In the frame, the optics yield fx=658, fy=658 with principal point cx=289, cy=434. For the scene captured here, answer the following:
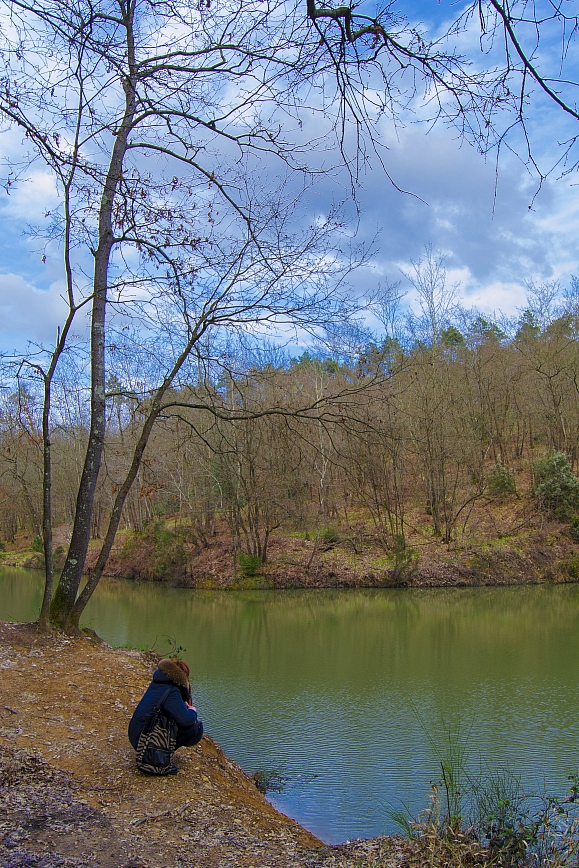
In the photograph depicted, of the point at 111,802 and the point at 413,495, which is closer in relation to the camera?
the point at 111,802

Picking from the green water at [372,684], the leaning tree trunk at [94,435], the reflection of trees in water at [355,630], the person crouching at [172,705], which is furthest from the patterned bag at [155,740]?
the reflection of trees in water at [355,630]

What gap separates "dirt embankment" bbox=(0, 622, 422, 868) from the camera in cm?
348

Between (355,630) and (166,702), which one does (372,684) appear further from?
(166,702)

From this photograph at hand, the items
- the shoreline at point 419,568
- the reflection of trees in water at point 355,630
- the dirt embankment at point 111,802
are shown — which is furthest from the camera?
the shoreline at point 419,568

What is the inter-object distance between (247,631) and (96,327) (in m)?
10.3

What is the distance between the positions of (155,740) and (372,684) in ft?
22.2

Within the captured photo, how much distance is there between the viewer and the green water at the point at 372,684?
671 cm

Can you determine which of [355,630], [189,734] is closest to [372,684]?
[355,630]

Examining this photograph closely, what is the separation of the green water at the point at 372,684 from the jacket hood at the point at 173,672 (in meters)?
1.99

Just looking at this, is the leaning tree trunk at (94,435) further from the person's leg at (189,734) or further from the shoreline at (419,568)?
the shoreline at (419,568)

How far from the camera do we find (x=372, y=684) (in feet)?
35.0

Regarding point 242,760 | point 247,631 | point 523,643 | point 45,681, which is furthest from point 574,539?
point 45,681

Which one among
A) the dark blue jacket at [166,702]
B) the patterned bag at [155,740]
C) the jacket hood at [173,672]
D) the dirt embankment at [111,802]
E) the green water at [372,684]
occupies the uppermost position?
the jacket hood at [173,672]

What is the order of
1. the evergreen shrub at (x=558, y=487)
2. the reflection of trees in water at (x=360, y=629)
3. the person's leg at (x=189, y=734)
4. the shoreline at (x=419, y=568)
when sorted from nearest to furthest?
the person's leg at (x=189, y=734)
the reflection of trees in water at (x=360, y=629)
the shoreline at (x=419, y=568)
the evergreen shrub at (x=558, y=487)
